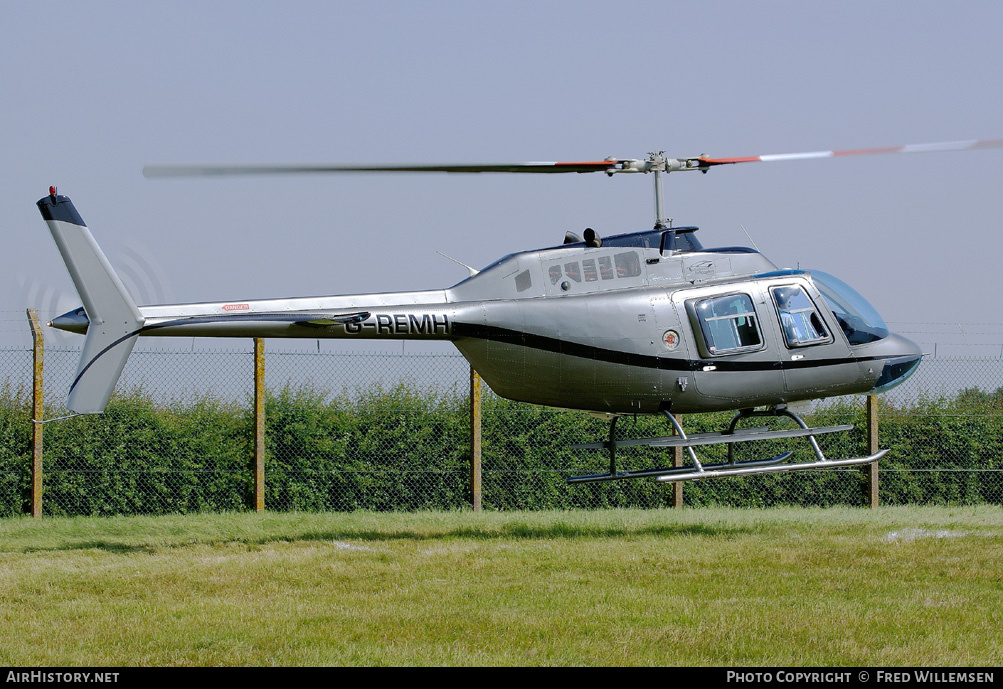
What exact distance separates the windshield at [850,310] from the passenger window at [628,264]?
1814 millimetres

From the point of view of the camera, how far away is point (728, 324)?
10094 mm

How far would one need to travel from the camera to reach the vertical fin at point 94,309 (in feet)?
28.2

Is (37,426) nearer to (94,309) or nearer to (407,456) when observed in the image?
(94,309)

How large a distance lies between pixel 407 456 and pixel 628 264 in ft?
14.8

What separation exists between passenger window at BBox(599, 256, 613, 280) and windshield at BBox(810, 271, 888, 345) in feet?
6.81

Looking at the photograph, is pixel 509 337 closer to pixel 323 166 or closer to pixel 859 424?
pixel 323 166

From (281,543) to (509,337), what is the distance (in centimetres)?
288

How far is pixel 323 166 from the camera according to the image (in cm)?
864

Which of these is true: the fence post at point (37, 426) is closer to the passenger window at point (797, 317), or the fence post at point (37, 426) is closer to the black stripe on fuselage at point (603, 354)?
the black stripe on fuselage at point (603, 354)

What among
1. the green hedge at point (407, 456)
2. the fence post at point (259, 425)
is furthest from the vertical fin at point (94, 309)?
the green hedge at point (407, 456)

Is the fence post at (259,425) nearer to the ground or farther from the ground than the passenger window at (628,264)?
nearer to the ground

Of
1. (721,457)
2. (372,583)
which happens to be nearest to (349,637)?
(372,583)

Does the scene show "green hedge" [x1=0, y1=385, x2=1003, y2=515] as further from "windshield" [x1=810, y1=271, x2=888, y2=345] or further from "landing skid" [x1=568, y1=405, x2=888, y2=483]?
"windshield" [x1=810, y1=271, x2=888, y2=345]

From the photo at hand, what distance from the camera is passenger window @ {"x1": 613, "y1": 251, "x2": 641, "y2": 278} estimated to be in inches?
395
